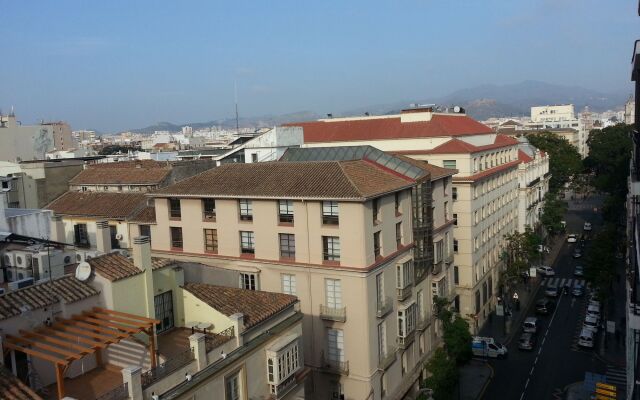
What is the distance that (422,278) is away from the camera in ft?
138

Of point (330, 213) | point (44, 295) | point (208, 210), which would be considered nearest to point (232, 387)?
point (44, 295)

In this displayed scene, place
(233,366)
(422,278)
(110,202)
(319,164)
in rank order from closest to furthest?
1. (233,366)
2. (319,164)
3. (422,278)
4. (110,202)

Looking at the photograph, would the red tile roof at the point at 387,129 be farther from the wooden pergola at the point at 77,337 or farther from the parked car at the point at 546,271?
the wooden pergola at the point at 77,337

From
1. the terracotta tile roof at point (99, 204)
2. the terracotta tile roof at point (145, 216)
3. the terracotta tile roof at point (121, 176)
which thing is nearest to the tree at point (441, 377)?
the terracotta tile roof at point (145, 216)

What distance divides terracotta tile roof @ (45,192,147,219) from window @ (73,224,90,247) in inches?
42.3

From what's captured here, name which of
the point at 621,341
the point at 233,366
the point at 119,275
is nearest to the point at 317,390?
the point at 233,366

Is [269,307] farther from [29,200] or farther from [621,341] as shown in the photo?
[621,341]

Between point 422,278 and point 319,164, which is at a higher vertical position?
point 319,164

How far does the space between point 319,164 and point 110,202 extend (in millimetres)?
20548

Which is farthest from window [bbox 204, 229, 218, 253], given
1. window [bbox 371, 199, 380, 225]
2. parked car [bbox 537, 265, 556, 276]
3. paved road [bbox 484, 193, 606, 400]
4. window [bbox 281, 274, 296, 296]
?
parked car [bbox 537, 265, 556, 276]

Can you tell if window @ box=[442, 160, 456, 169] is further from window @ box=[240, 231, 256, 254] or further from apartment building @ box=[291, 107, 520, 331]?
window @ box=[240, 231, 256, 254]

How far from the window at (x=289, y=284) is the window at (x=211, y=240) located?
588cm

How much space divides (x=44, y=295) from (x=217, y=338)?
21.4 ft

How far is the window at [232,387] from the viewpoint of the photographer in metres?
22.6
